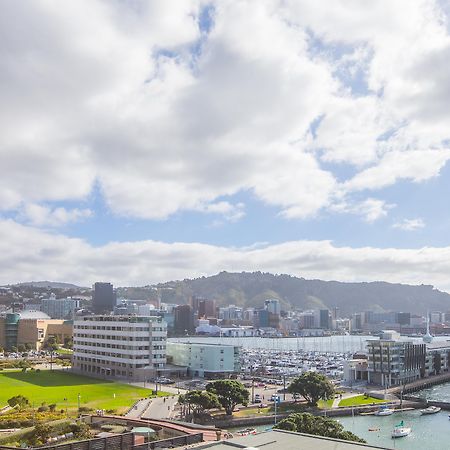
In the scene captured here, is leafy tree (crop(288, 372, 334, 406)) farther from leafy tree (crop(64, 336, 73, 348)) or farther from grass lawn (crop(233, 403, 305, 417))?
leafy tree (crop(64, 336, 73, 348))

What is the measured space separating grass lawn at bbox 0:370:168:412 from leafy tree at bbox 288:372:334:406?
9760 millimetres

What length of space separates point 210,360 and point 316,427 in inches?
1208

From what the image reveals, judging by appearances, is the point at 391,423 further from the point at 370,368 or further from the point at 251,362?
the point at 251,362

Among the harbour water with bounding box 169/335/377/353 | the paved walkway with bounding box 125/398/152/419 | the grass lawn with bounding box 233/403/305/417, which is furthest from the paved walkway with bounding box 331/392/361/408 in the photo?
the harbour water with bounding box 169/335/377/353

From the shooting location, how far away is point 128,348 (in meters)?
50.2

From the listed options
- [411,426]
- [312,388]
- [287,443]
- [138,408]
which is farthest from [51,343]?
[287,443]

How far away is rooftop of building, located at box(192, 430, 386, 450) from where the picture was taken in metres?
13.6

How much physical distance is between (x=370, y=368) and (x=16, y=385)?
99.1ft

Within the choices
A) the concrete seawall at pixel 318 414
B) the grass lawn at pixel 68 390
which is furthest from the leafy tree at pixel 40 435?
the concrete seawall at pixel 318 414

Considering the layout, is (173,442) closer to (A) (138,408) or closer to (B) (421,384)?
(A) (138,408)

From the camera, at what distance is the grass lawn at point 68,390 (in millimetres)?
35281

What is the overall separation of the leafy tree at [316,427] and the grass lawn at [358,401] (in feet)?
55.1

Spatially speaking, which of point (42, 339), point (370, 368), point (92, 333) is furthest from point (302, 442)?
point (42, 339)

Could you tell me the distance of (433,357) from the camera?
63.4 metres
